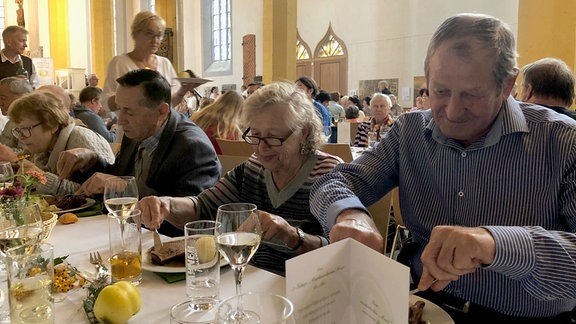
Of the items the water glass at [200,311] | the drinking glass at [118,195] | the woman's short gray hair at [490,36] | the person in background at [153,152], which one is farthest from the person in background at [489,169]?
the person in background at [153,152]

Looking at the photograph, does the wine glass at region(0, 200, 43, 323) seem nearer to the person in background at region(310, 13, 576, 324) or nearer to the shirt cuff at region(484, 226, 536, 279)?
the person in background at region(310, 13, 576, 324)

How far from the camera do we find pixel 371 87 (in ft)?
46.0

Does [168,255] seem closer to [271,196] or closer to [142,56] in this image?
[271,196]

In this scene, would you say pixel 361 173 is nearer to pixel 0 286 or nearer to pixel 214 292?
pixel 214 292

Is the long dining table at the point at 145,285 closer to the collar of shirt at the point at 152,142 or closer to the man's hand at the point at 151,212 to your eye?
the man's hand at the point at 151,212

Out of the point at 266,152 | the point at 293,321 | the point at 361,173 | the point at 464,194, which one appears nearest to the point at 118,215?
the point at 266,152

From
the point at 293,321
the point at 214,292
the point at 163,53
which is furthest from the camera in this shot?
the point at 163,53

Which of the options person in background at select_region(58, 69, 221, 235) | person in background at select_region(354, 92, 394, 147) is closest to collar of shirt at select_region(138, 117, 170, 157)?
person in background at select_region(58, 69, 221, 235)

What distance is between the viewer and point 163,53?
17.4m

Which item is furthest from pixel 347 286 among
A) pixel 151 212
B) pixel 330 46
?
pixel 330 46

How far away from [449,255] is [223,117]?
3.11 metres

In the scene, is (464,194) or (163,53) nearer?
(464,194)

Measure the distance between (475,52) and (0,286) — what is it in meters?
1.37

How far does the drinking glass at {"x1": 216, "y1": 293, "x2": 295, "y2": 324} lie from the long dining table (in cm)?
41
